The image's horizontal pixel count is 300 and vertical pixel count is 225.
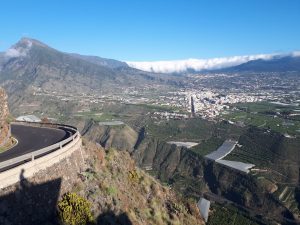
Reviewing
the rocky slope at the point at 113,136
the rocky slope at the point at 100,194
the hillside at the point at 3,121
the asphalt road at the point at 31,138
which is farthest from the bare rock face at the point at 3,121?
the rocky slope at the point at 113,136

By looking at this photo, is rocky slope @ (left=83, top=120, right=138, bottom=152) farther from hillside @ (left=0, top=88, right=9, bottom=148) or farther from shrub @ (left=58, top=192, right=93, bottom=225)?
shrub @ (left=58, top=192, right=93, bottom=225)

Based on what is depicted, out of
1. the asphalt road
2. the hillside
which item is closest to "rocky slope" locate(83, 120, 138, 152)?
the asphalt road

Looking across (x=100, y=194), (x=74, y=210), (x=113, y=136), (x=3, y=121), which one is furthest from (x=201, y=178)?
(x=74, y=210)

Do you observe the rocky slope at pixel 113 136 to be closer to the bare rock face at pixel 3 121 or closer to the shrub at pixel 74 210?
the bare rock face at pixel 3 121

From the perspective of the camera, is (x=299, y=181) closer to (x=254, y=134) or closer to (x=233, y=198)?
(x=233, y=198)

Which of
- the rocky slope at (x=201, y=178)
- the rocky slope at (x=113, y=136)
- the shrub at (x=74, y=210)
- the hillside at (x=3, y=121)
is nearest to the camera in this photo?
the shrub at (x=74, y=210)

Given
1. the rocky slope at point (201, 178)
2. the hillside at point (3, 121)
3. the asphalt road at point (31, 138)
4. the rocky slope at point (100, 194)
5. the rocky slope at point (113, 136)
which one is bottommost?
the rocky slope at point (201, 178)

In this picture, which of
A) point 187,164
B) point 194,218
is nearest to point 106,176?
point 194,218
